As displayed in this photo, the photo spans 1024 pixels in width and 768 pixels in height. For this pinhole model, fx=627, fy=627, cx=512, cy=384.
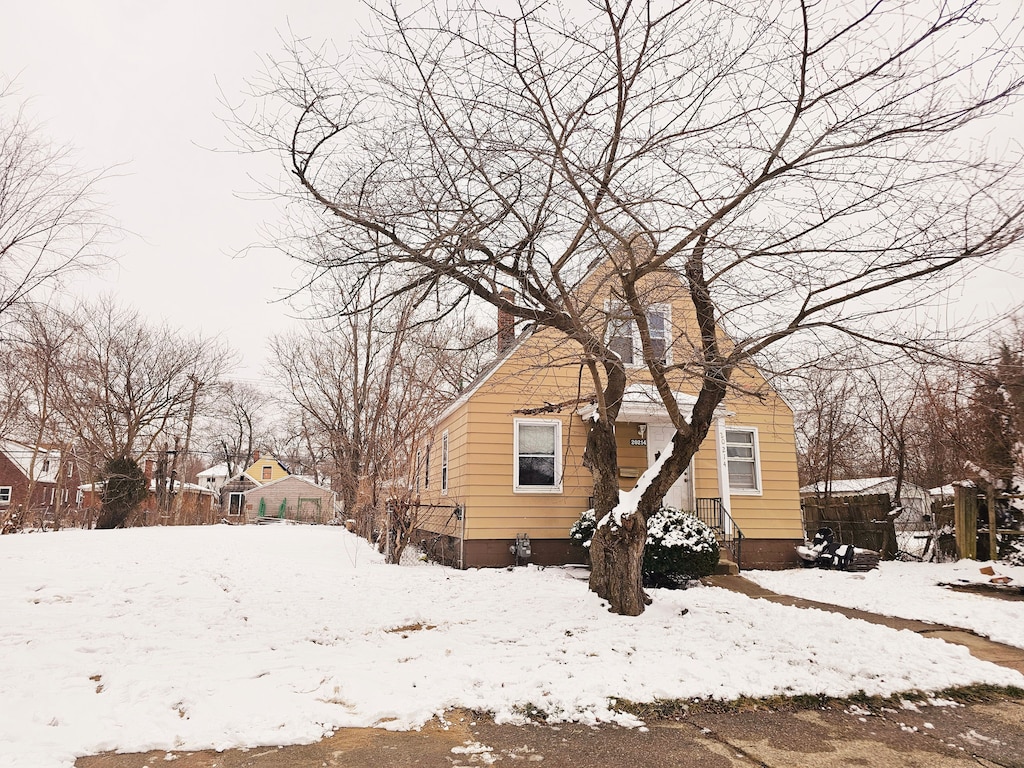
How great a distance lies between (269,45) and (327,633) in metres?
5.34

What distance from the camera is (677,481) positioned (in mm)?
12547

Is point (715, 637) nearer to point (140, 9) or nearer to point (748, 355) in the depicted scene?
point (748, 355)

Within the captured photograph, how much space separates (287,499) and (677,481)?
1653 inches

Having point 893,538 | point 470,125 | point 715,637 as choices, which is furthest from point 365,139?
point 893,538

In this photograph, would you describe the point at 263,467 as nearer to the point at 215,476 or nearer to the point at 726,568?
the point at 215,476

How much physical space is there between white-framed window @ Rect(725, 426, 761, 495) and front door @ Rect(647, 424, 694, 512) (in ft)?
3.01

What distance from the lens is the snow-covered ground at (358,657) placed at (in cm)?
407

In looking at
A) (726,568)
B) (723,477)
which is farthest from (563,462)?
A: (726,568)

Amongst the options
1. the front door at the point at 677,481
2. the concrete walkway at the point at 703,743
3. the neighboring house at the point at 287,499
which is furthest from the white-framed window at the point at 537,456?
the neighboring house at the point at 287,499

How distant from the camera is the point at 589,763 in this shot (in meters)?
3.67

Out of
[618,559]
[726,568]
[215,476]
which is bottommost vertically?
[726,568]

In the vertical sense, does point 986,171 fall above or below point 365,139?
below

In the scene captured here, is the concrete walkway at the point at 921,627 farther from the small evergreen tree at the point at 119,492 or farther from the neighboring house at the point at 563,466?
the small evergreen tree at the point at 119,492

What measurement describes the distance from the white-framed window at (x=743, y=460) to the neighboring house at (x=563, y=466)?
2cm
